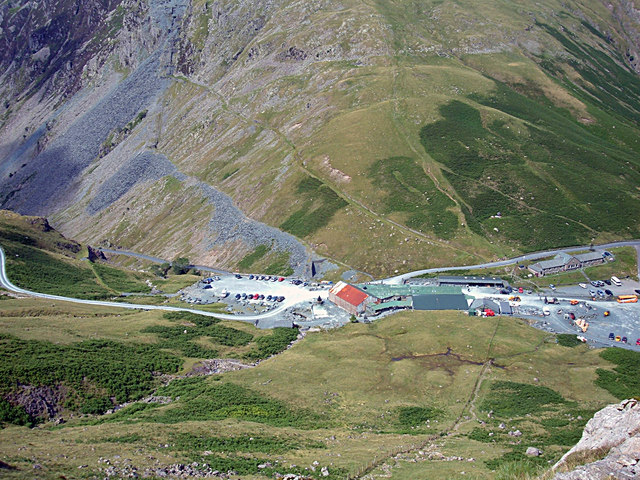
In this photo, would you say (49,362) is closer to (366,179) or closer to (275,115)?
(366,179)

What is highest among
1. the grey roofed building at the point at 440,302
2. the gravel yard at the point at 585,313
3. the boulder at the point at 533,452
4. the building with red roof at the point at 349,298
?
the boulder at the point at 533,452

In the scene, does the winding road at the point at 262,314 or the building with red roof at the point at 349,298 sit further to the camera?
the winding road at the point at 262,314

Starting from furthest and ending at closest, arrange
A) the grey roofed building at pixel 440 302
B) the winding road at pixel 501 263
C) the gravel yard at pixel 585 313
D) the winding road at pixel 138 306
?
the winding road at pixel 501 263
the winding road at pixel 138 306
the grey roofed building at pixel 440 302
the gravel yard at pixel 585 313

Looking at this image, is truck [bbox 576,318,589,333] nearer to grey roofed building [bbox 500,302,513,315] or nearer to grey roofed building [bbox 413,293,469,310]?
grey roofed building [bbox 500,302,513,315]

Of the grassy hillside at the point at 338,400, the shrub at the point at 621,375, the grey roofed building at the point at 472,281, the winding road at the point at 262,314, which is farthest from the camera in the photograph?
the grey roofed building at the point at 472,281

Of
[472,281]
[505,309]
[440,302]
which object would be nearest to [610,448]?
[505,309]

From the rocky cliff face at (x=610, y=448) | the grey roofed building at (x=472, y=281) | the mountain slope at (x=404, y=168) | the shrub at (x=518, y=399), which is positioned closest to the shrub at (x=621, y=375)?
the shrub at (x=518, y=399)

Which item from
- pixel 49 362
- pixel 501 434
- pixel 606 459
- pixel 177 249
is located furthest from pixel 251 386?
pixel 177 249

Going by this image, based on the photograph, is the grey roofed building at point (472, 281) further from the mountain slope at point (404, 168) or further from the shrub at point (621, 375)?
the shrub at point (621, 375)
